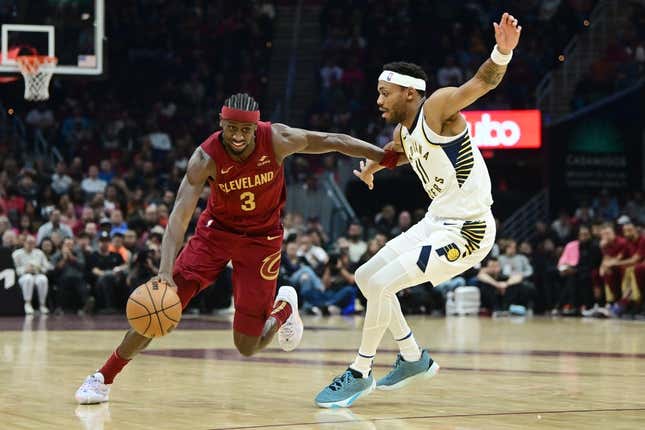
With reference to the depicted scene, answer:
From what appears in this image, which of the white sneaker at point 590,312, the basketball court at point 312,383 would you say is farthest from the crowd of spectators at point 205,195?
the basketball court at point 312,383

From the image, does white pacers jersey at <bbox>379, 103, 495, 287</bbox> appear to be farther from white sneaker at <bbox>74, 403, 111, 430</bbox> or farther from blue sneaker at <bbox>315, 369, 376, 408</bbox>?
white sneaker at <bbox>74, 403, 111, 430</bbox>

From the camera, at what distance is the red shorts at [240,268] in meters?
7.61

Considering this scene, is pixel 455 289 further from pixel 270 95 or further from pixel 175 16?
pixel 175 16

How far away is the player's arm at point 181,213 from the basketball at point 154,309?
0.38 feet

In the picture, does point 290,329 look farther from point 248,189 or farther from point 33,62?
point 33,62

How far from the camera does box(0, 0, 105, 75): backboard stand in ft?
55.9

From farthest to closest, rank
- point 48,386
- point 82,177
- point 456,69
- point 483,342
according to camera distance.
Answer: point 456,69 → point 82,177 → point 483,342 → point 48,386

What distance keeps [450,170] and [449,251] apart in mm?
507

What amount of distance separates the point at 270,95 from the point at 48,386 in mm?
19761

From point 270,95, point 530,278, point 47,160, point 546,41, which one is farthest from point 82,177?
point 546,41

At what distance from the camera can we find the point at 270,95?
27578 mm

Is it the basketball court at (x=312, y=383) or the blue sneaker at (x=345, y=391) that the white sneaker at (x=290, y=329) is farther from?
the blue sneaker at (x=345, y=391)

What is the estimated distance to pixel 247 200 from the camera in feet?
24.9

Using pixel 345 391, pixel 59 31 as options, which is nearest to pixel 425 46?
pixel 59 31
